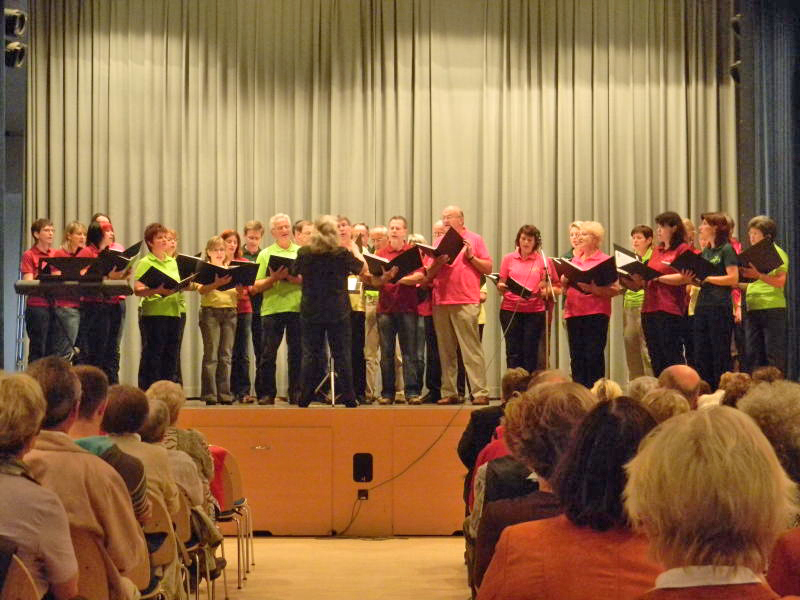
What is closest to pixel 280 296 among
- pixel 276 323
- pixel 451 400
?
pixel 276 323

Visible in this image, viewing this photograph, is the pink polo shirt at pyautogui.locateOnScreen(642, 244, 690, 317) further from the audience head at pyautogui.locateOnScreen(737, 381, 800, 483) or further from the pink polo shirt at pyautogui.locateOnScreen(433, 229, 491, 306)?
the audience head at pyautogui.locateOnScreen(737, 381, 800, 483)

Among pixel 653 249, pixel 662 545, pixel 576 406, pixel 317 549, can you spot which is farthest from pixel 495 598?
pixel 653 249

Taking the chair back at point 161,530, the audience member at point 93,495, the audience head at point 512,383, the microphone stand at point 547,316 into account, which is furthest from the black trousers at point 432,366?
the audience member at point 93,495

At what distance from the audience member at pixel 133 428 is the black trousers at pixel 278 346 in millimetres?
4507

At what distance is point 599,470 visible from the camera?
6.29ft

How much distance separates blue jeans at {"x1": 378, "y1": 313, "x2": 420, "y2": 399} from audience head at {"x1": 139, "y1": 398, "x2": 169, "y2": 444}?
4.58m

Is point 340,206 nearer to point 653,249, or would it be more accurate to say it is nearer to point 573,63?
point 573,63

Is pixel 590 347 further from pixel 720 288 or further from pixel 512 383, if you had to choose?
pixel 512 383

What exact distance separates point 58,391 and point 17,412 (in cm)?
59

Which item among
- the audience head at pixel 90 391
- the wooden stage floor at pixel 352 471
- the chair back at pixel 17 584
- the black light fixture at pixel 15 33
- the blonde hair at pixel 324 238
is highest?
the black light fixture at pixel 15 33

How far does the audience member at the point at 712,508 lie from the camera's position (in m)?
1.43

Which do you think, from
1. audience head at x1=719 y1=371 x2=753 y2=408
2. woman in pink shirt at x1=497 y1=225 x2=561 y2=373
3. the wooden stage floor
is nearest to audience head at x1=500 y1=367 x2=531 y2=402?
audience head at x1=719 y1=371 x2=753 y2=408

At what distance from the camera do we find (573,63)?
11.8m

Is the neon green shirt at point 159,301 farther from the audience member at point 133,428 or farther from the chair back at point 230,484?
the audience member at point 133,428
